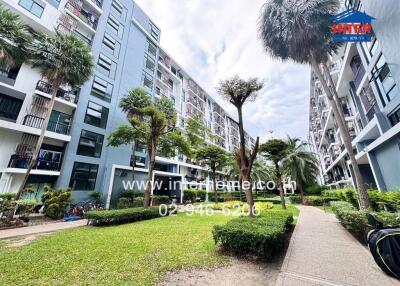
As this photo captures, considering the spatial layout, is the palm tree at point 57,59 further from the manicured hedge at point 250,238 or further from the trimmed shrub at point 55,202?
the manicured hedge at point 250,238

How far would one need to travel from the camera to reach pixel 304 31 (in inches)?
423

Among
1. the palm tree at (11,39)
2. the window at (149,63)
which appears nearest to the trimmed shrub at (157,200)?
the palm tree at (11,39)

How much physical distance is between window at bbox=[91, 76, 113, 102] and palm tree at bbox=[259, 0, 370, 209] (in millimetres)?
18181

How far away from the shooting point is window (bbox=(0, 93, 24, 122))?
1453 cm

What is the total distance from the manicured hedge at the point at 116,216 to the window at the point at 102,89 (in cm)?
1454

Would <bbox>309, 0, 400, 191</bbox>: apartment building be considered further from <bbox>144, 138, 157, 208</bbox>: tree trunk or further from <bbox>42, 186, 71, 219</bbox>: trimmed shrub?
<bbox>42, 186, 71, 219</bbox>: trimmed shrub

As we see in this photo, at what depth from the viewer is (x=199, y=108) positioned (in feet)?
145

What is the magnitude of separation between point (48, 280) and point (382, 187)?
750 inches

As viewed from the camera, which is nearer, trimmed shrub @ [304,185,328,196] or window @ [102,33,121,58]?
window @ [102,33,121,58]

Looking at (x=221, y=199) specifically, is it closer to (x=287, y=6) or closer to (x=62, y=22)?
(x=287, y=6)

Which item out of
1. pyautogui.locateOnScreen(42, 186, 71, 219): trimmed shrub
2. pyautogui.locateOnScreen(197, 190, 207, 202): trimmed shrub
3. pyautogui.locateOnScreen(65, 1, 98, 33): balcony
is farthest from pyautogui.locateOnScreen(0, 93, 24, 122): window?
pyautogui.locateOnScreen(197, 190, 207, 202): trimmed shrub

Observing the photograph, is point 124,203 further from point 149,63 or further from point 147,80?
point 149,63

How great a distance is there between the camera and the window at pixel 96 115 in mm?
19469

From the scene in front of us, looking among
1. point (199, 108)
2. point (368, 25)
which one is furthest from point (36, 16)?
point (199, 108)
